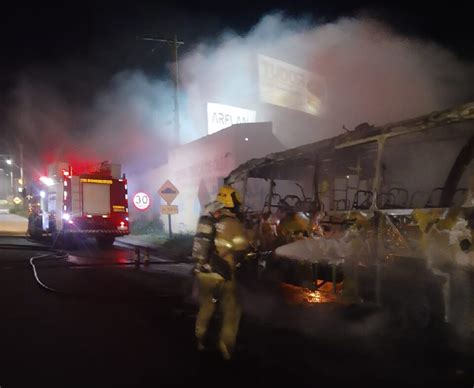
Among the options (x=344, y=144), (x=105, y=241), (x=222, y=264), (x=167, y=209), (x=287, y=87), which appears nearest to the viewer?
(x=222, y=264)

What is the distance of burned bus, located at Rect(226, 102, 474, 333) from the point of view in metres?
5.02

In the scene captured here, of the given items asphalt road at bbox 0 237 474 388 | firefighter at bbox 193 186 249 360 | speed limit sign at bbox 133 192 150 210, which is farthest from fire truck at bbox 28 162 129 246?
firefighter at bbox 193 186 249 360

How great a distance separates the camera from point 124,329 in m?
5.59

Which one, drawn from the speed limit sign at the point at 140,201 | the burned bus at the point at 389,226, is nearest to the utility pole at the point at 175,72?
the speed limit sign at the point at 140,201

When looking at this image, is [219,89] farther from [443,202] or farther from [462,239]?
[462,239]

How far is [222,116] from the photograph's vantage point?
23.8 m

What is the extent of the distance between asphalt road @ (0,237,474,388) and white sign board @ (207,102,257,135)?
54.7 ft

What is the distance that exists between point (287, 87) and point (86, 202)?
1308cm

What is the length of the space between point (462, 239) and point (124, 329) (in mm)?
3876

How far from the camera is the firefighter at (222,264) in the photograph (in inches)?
173

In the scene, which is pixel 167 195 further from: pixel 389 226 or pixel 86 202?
pixel 389 226

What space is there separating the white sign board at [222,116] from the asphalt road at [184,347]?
1668 centimetres

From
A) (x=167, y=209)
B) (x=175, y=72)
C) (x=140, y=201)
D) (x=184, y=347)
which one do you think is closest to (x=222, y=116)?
(x=175, y=72)

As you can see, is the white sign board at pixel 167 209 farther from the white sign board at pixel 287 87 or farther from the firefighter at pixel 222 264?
the white sign board at pixel 287 87
